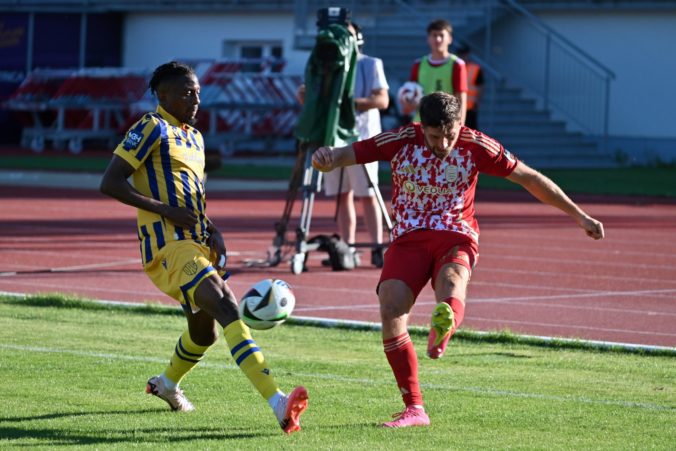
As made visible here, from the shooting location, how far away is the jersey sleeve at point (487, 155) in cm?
732

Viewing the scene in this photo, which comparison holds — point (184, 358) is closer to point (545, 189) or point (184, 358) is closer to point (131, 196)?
point (131, 196)

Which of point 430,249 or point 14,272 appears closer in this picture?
point 430,249

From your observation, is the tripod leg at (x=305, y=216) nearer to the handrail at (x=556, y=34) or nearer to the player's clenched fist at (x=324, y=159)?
the player's clenched fist at (x=324, y=159)

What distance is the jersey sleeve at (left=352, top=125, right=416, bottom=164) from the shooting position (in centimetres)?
737

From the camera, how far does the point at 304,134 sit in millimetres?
13094

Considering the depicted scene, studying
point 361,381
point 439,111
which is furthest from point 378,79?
point 439,111

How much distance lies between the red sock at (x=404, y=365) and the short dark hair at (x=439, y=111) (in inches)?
42.6

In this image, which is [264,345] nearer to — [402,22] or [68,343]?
[68,343]

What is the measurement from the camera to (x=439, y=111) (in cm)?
702

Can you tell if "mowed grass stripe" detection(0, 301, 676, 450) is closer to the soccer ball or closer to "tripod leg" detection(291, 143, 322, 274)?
the soccer ball

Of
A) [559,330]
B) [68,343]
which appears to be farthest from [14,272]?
[559,330]

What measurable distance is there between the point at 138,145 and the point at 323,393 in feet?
5.97

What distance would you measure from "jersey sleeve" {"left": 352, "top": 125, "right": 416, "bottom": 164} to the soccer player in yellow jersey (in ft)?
2.79

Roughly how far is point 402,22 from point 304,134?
2072 centimetres
